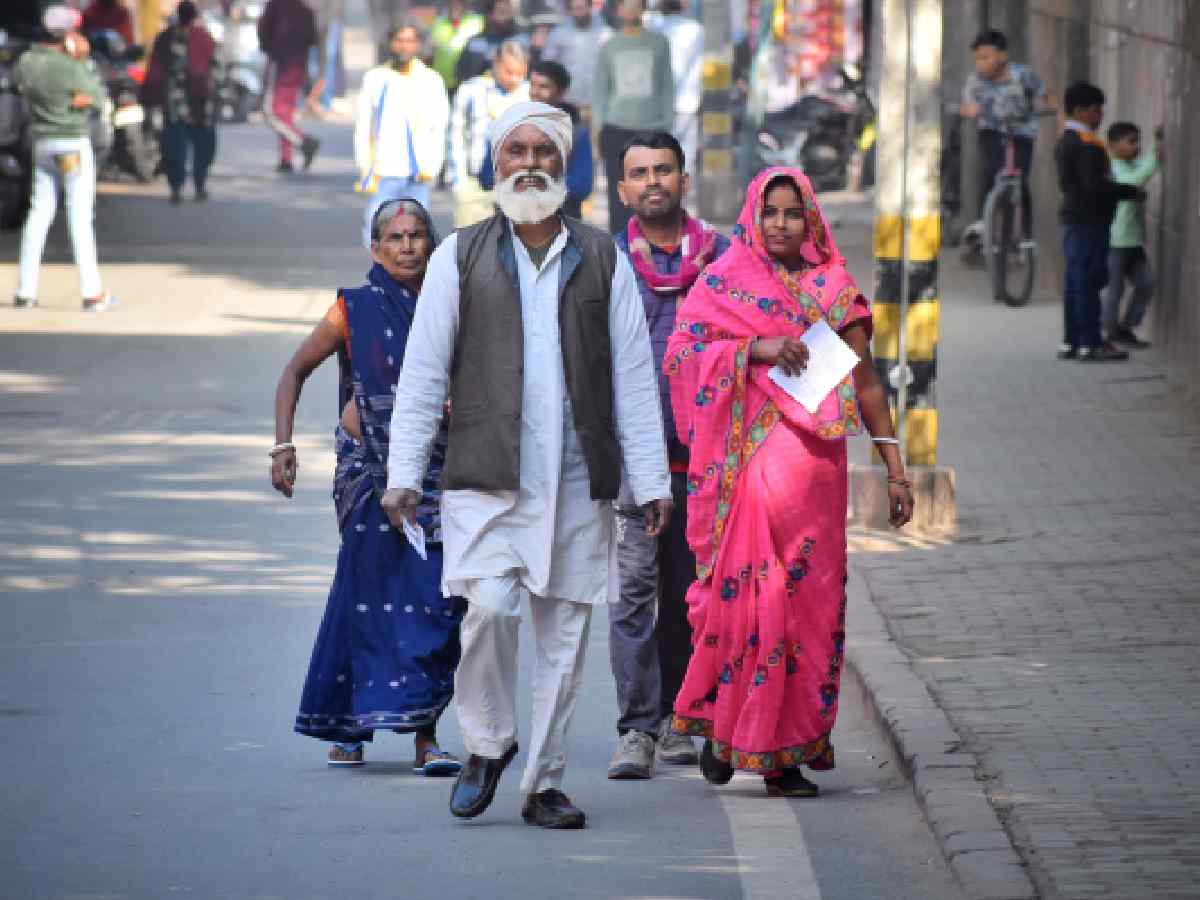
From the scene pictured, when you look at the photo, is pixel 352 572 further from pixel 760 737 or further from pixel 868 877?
pixel 868 877

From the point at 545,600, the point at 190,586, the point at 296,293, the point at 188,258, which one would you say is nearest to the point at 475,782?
the point at 545,600

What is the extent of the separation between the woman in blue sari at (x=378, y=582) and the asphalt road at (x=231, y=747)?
192 mm

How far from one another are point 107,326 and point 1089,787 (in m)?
12.1

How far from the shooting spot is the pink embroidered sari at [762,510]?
7.09 meters

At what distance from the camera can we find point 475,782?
6848 millimetres

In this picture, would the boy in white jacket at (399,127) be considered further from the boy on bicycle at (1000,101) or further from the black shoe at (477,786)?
the black shoe at (477,786)

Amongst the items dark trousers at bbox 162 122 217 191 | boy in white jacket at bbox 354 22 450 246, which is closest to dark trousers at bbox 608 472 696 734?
boy in white jacket at bbox 354 22 450 246

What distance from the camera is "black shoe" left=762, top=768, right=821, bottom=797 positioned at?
7.23 meters

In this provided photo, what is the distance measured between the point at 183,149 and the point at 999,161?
9647 mm

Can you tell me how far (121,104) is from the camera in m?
27.8

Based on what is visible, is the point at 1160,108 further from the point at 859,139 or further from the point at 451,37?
the point at 451,37

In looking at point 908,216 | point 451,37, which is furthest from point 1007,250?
point 451,37

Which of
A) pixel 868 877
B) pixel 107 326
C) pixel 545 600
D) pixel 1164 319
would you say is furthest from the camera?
pixel 107 326

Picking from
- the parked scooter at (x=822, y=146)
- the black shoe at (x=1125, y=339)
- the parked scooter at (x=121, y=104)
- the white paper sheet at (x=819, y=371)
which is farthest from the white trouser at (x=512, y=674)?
the parked scooter at (x=822, y=146)
